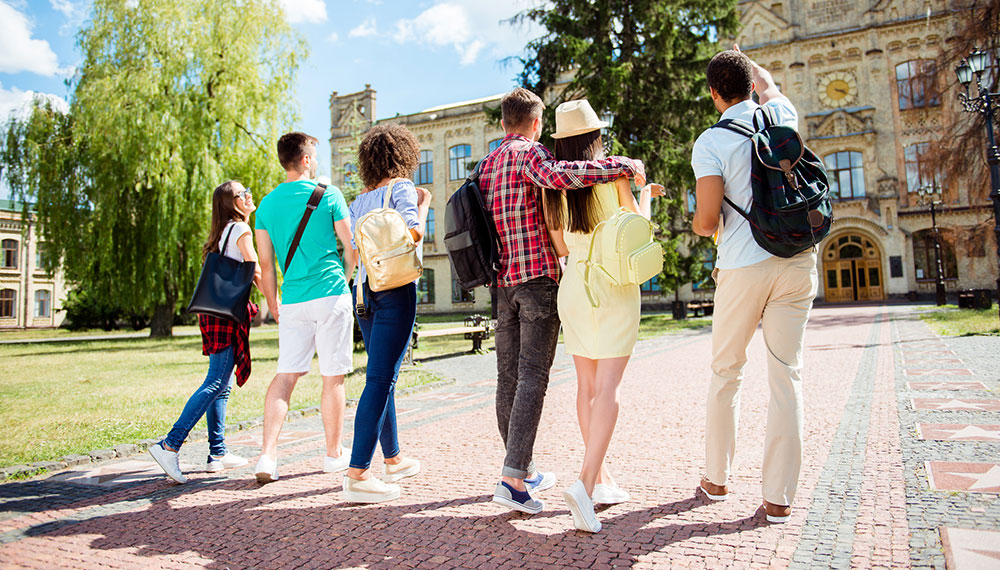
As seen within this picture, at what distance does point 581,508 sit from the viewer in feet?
8.77

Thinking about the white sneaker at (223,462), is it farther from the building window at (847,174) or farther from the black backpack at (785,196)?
the building window at (847,174)

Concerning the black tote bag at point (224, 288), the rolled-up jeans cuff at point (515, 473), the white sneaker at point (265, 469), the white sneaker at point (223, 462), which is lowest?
the white sneaker at point (223, 462)

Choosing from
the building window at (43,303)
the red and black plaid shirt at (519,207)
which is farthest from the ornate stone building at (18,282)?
the red and black plaid shirt at (519,207)

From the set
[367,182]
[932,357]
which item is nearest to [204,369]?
[367,182]

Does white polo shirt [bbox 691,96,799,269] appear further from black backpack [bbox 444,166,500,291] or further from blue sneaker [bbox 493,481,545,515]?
blue sneaker [bbox 493,481,545,515]

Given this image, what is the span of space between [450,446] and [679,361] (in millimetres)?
6184

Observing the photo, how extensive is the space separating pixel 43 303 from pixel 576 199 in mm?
60978

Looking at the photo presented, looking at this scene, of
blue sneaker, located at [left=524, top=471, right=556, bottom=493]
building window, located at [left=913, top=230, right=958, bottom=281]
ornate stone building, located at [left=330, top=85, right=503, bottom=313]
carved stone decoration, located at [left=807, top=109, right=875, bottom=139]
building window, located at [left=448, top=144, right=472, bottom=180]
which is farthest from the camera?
building window, located at [left=448, top=144, right=472, bottom=180]

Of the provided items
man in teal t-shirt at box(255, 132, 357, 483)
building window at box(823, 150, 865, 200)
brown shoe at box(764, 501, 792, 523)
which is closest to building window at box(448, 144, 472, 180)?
building window at box(823, 150, 865, 200)

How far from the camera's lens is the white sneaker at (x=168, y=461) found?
3787 millimetres

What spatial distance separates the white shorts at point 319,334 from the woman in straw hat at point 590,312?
1.49 meters

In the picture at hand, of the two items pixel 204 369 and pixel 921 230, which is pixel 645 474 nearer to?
pixel 204 369

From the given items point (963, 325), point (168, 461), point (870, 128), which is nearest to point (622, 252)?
point (168, 461)

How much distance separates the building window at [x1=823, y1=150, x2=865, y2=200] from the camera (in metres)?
32.7
